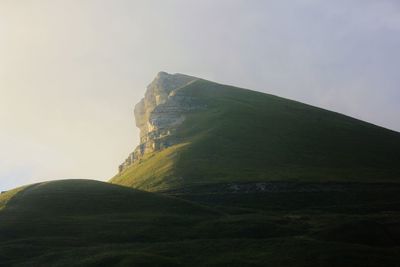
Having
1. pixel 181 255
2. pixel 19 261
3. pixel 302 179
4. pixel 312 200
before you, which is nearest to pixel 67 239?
pixel 19 261

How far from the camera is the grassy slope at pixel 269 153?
140 m

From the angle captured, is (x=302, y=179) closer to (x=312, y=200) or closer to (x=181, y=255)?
(x=312, y=200)

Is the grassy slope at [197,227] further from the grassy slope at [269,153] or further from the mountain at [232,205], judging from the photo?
the grassy slope at [269,153]

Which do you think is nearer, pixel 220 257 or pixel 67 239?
pixel 220 257

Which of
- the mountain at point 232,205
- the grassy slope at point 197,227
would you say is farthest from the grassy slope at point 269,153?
the grassy slope at point 197,227

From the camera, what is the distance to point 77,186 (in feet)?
413

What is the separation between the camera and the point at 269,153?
160 meters

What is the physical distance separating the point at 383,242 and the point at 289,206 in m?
36.0

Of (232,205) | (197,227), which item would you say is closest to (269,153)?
(232,205)

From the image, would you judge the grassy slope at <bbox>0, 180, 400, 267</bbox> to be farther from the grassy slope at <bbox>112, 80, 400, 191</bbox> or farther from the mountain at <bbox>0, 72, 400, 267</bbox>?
the grassy slope at <bbox>112, 80, 400, 191</bbox>

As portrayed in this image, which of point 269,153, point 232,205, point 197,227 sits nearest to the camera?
point 197,227

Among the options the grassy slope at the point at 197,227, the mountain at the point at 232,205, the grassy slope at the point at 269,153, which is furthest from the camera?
the grassy slope at the point at 269,153

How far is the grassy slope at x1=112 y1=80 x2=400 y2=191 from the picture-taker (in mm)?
140250

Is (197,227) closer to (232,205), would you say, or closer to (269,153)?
(232,205)
